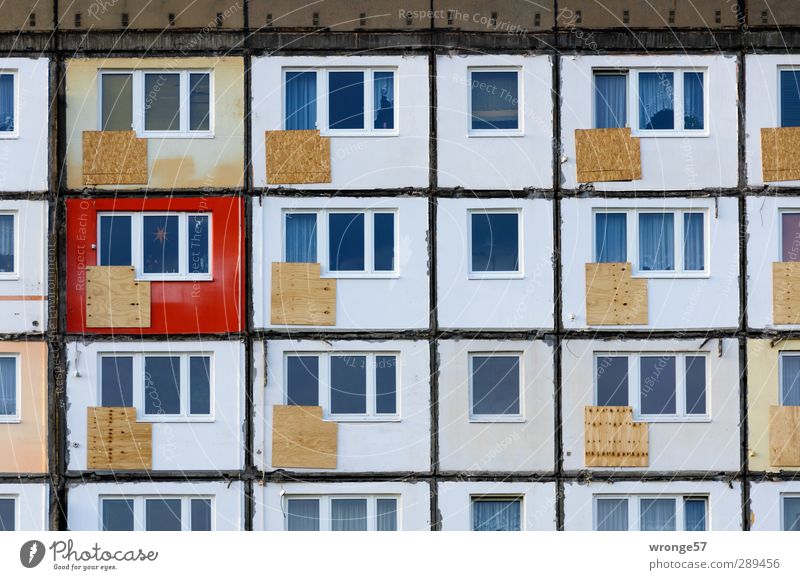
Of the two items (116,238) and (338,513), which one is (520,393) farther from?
(116,238)

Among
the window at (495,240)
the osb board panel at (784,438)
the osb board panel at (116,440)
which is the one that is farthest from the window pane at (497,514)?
the osb board panel at (116,440)

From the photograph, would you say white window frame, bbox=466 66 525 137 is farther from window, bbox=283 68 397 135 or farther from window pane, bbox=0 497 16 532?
window pane, bbox=0 497 16 532

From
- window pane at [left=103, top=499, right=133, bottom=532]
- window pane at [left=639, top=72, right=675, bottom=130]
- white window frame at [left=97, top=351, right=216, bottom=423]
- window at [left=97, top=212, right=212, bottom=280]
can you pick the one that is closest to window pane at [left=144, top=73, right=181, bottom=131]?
window at [left=97, top=212, right=212, bottom=280]

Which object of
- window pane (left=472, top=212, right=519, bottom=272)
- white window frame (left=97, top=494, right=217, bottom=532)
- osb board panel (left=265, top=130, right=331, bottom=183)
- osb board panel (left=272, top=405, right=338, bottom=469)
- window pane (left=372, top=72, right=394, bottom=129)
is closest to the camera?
osb board panel (left=272, top=405, right=338, bottom=469)

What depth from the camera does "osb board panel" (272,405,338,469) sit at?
18125 mm

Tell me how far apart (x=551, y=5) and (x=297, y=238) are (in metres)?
5.87

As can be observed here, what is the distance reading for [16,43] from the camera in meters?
18.4

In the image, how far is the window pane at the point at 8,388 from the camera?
60.0ft

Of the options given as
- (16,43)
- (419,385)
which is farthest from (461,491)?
(16,43)

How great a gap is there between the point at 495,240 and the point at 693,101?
418 cm

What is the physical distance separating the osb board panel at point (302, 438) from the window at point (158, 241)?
2818 mm

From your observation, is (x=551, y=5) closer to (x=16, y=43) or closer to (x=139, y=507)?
(x=16, y=43)

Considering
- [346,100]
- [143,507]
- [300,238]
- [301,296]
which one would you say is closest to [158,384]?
[143,507]

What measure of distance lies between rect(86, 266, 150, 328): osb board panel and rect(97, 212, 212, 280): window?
261mm
